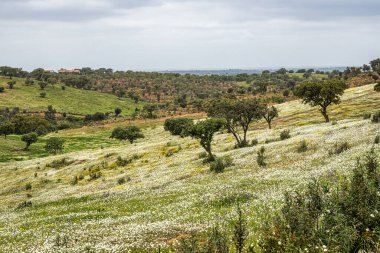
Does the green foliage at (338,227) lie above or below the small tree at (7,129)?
above

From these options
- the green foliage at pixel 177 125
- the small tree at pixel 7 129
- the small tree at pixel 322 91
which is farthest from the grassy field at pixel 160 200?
the small tree at pixel 7 129

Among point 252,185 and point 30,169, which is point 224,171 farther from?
point 30,169

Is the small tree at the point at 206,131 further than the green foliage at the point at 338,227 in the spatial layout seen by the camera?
Yes

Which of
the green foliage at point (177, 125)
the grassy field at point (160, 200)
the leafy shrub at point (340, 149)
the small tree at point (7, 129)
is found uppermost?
the leafy shrub at point (340, 149)

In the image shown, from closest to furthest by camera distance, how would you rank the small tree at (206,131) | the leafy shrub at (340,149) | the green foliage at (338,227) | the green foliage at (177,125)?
the green foliage at (338,227) → the leafy shrub at (340,149) → the small tree at (206,131) → the green foliage at (177,125)

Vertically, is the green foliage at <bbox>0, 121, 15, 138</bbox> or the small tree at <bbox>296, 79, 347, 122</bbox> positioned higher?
the small tree at <bbox>296, 79, 347, 122</bbox>

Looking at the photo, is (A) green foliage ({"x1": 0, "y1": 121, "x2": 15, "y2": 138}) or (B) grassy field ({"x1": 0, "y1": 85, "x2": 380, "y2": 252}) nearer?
(B) grassy field ({"x1": 0, "y1": 85, "x2": 380, "y2": 252})

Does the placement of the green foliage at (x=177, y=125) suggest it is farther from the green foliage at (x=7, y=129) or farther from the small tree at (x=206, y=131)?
the green foliage at (x=7, y=129)

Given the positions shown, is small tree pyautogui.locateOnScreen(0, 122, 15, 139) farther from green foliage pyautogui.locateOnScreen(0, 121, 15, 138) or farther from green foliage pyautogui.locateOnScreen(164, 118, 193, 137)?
green foliage pyautogui.locateOnScreen(164, 118, 193, 137)

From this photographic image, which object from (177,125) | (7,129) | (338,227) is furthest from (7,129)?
(338,227)

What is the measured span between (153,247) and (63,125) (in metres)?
184

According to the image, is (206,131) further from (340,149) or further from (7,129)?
(7,129)

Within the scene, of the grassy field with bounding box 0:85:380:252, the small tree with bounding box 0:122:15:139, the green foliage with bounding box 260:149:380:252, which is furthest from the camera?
the small tree with bounding box 0:122:15:139

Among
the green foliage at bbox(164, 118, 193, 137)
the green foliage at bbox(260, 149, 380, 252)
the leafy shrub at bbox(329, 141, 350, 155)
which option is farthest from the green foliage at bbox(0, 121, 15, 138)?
the green foliage at bbox(260, 149, 380, 252)
